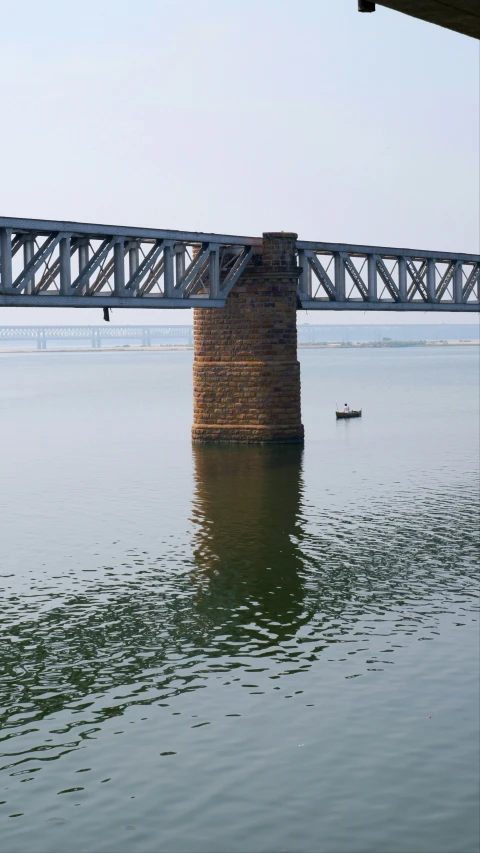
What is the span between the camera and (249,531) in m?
34.5

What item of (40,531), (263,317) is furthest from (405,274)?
(40,531)

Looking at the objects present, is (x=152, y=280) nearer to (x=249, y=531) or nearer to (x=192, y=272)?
(x=192, y=272)

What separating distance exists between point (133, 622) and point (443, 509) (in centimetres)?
1578

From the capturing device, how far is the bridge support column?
2068 inches

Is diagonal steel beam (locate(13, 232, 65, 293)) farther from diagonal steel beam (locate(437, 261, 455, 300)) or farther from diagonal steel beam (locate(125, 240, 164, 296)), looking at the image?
diagonal steel beam (locate(437, 261, 455, 300))

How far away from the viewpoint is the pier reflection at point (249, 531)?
26141mm

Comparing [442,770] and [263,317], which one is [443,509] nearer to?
[263,317]

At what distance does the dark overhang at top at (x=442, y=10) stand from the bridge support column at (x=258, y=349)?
143 feet

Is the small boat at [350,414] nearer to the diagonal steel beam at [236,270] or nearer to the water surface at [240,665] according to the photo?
the diagonal steel beam at [236,270]

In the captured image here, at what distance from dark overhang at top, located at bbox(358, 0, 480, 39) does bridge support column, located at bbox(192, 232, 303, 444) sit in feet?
143

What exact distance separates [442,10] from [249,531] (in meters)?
26.6

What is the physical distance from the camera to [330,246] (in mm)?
58906

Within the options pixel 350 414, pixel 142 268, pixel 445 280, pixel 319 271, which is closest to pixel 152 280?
pixel 142 268

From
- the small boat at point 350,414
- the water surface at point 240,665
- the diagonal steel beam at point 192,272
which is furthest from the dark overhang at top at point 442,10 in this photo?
the small boat at point 350,414
